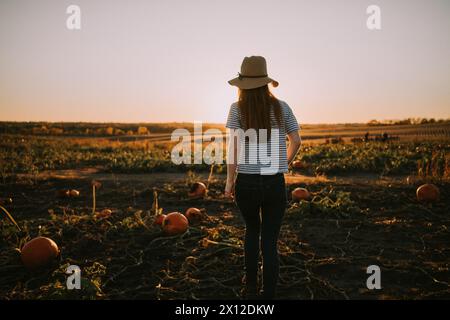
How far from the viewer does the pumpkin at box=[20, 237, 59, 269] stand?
15.6 feet

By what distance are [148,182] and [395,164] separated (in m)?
7.24

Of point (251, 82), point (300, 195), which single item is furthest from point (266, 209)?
point (300, 195)

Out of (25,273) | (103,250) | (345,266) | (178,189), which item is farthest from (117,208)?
Answer: (345,266)

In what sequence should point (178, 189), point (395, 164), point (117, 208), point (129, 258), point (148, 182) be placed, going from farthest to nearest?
point (395, 164) → point (148, 182) → point (178, 189) → point (117, 208) → point (129, 258)

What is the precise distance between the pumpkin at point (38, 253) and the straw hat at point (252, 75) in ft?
9.86

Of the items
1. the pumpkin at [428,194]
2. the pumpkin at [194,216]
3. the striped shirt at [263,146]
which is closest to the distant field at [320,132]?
the pumpkin at [428,194]

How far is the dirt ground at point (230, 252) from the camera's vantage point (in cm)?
414

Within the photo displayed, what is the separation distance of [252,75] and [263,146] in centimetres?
65

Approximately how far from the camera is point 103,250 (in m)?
5.45

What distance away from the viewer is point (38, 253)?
4773mm

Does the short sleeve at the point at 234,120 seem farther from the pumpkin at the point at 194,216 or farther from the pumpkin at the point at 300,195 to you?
the pumpkin at the point at 300,195

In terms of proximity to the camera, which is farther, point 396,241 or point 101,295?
point 396,241
